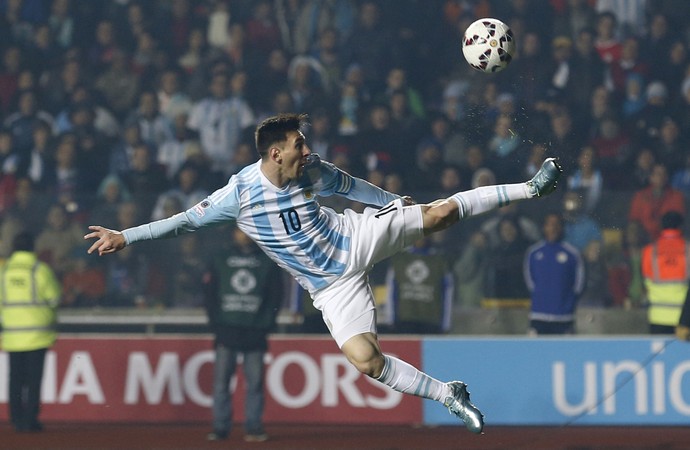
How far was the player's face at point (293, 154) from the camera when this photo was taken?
8.05 meters

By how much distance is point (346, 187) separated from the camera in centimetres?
843

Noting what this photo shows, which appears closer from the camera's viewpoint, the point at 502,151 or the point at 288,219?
the point at 288,219

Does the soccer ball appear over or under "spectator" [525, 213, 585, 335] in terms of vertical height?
over

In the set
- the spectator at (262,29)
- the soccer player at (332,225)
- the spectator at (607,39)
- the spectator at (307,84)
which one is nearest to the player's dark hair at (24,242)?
the spectator at (307,84)

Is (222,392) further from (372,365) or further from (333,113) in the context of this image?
(372,365)

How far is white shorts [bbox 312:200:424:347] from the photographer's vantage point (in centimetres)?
820

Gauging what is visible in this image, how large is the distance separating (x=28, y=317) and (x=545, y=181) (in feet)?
21.1

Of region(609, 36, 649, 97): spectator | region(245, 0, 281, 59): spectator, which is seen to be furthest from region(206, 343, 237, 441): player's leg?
region(609, 36, 649, 97): spectator

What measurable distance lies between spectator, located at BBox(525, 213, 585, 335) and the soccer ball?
4036 millimetres

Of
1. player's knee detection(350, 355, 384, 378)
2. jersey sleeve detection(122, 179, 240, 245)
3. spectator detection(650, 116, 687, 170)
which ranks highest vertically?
spectator detection(650, 116, 687, 170)

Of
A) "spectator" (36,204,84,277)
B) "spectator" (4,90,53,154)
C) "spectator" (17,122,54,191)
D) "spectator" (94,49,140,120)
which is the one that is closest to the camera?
"spectator" (36,204,84,277)

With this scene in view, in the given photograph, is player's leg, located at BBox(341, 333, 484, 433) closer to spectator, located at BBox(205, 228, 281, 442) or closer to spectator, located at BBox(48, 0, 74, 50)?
spectator, located at BBox(205, 228, 281, 442)

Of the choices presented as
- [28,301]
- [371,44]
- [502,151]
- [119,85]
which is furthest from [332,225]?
[119,85]

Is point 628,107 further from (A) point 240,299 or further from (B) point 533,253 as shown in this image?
(A) point 240,299
